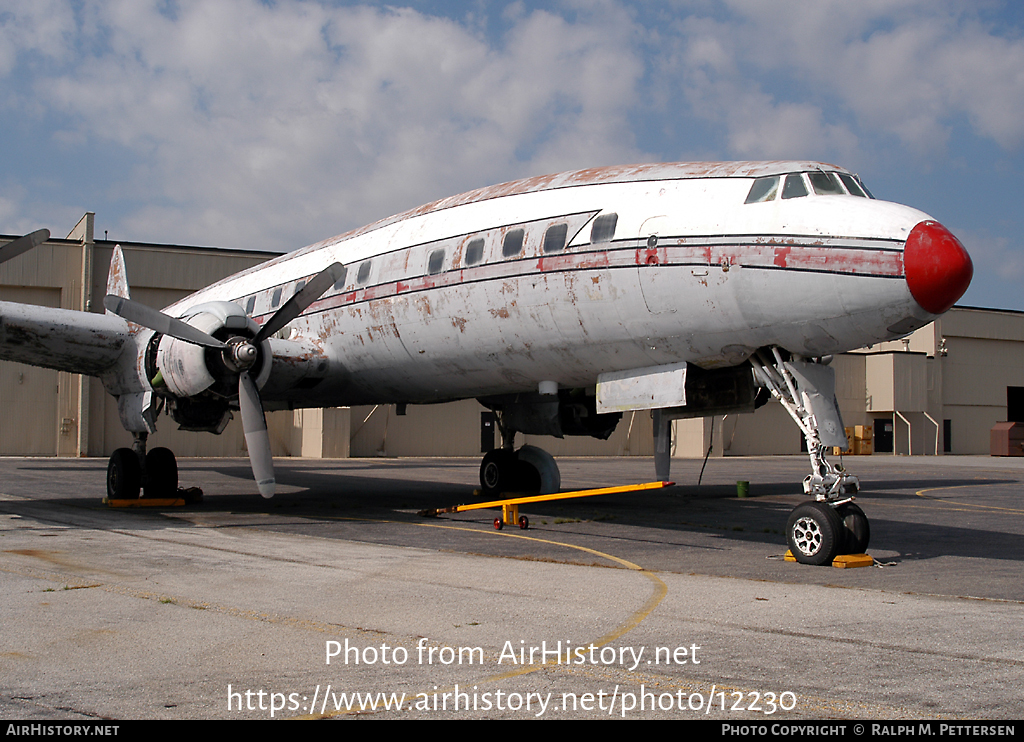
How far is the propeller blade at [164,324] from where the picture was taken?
12320mm

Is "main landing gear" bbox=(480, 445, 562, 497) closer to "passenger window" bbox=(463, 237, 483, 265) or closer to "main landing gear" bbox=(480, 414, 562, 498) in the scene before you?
"main landing gear" bbox=(480, 414, 562, 498)

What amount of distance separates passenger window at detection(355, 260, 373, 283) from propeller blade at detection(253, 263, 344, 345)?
1149 mm

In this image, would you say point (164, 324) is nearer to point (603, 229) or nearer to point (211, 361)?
point (211, 361)

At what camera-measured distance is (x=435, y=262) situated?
12969mm

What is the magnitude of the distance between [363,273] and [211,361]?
288 cm

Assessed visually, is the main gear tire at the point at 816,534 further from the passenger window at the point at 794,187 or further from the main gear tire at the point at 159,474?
the main gear tire at the point at 159,474

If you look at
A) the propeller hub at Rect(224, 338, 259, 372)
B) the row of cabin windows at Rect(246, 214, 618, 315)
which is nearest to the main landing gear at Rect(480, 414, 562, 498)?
the row of cabin windows at Rect(246, 214, 618, 315)

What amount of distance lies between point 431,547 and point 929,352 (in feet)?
179

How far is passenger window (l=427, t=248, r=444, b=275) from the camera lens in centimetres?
1287

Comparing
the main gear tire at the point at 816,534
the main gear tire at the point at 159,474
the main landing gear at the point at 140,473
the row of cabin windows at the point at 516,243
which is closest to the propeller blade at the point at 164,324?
the row of cabin windows at the point at 516,243

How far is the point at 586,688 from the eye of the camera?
15.5ft

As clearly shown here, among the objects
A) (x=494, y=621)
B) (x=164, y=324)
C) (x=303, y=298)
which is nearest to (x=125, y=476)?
(x=164, y=324)

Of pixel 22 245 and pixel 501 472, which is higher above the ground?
pixel 22 245
